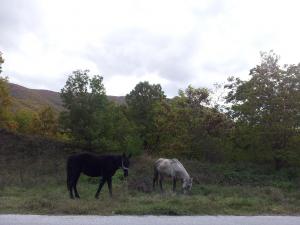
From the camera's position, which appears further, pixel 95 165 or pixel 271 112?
pixel 271 112

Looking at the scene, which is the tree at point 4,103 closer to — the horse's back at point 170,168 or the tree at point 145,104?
the tree at point 145,104

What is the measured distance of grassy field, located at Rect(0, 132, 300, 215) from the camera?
12758 millimetres

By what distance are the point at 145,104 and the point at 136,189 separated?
33.5m

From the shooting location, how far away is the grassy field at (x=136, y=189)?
41.9 ft

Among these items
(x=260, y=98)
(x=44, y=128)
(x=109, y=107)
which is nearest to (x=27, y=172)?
(x=109, y=107)

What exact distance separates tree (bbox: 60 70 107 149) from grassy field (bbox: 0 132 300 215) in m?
2.00

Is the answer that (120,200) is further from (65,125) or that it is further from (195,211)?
(65,125)

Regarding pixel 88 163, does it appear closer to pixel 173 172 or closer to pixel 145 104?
pixel 173 172
